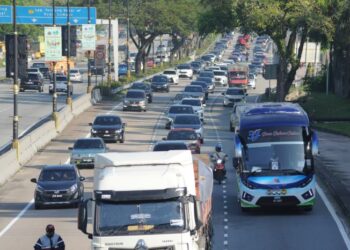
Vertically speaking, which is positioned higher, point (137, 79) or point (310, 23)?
point (310, 23)

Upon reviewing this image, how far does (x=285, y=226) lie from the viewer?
104 feet

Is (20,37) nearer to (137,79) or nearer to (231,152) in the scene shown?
(231,152)

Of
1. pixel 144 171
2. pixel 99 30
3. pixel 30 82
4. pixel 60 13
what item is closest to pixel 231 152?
pixel 144 171

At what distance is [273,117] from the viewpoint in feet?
112

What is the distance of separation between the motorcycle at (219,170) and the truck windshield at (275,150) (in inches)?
244

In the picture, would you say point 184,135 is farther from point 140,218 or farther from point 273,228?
point 140,218

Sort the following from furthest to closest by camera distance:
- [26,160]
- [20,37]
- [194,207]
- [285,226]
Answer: [26,160] → [20,37] → [285,226] → [194,207]

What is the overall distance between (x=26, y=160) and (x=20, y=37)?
20.8 feet

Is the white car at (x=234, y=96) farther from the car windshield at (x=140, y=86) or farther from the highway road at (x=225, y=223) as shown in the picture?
the highway road at (x=225, y=223)

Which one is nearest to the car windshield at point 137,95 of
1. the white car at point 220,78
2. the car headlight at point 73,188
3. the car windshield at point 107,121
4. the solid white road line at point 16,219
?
the car windshield at point 107,121

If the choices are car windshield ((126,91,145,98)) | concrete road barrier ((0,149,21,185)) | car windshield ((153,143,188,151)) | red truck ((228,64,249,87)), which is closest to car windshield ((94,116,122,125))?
concrete road barrier ((0,149,21,185))

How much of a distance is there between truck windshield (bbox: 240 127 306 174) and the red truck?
71.3 m

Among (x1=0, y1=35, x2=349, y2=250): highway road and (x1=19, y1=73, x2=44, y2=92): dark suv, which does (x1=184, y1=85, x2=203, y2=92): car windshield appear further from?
(x1=0, y1=35, x2=349, y2=250): highway road

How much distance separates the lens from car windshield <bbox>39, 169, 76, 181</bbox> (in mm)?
36772
